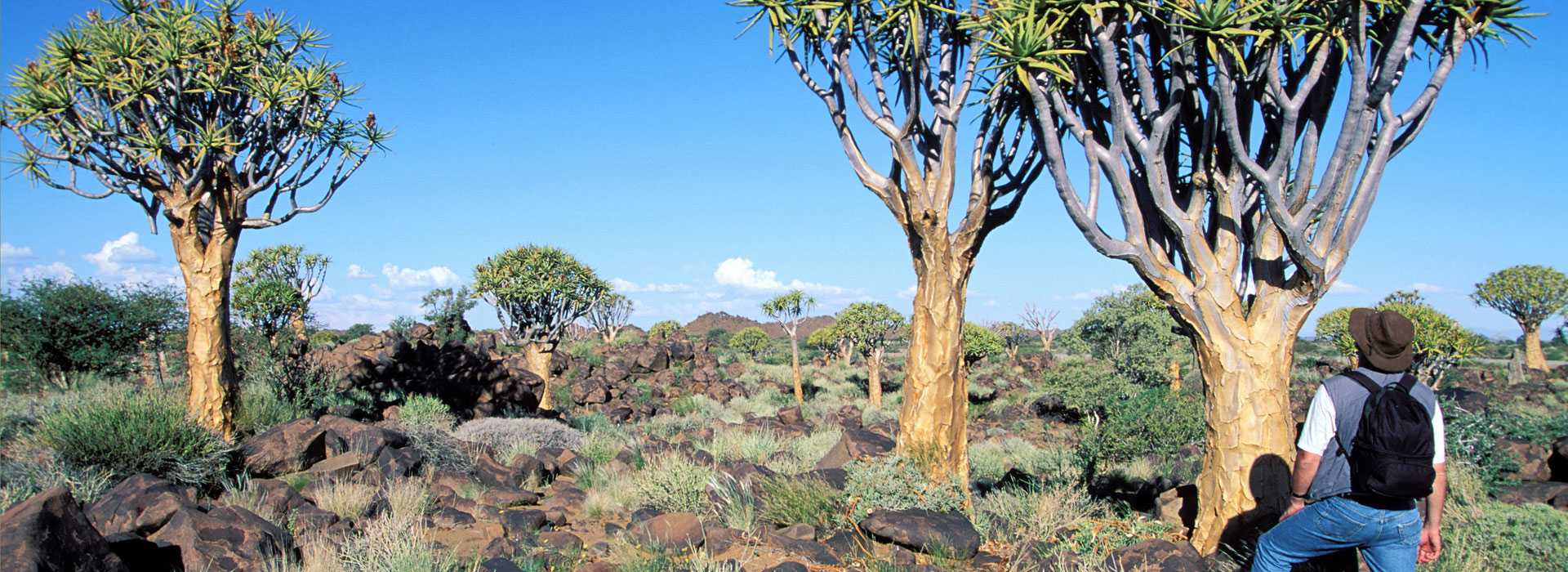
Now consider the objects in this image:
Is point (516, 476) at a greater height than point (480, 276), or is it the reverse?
point (480, 276)

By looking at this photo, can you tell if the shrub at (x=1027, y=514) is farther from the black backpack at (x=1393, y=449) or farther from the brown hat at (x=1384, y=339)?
the brown hat at (x=1384, y=339)

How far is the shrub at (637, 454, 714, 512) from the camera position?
748 centimetres

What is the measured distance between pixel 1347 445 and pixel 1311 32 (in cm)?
343

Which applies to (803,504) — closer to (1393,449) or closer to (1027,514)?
(1027,514)

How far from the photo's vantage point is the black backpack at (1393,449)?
3.78 meters

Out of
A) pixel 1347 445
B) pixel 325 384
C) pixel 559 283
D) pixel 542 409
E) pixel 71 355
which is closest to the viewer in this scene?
pixel 1347 445

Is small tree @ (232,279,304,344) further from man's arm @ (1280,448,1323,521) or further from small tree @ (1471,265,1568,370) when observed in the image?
small tree @ (1471,265,1568,370)

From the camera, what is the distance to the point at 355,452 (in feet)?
30.4

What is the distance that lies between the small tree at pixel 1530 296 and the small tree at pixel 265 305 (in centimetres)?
4068

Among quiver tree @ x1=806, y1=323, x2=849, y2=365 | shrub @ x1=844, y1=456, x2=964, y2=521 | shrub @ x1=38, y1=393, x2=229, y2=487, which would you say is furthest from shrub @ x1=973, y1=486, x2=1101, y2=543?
quiver tree @ x1=806, y1=323, x2=849, y2=365

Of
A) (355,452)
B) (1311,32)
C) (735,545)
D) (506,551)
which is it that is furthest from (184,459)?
(1311,32)

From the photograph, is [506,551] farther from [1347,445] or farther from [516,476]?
[1347,445]

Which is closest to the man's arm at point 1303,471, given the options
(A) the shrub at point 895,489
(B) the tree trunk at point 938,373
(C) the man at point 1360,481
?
(C) the man at point 1360,481

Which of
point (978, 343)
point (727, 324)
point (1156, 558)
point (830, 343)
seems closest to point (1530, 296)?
point (978, 343)
